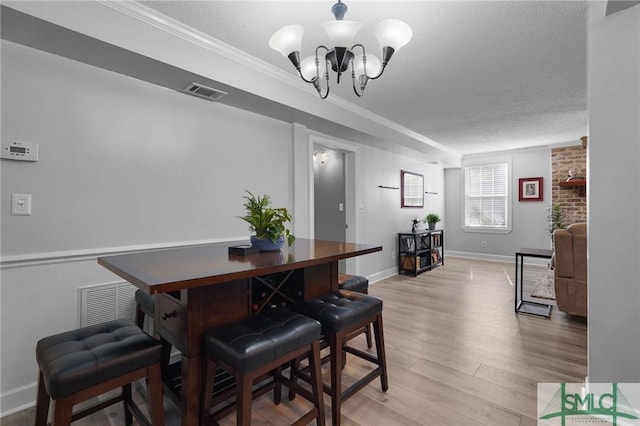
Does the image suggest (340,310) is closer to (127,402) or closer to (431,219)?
(127,402)

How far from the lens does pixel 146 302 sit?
1914 millimetres

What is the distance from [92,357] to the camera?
1.23 m

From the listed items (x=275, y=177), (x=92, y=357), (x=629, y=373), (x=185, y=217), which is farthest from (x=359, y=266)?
(x=92, y=357)

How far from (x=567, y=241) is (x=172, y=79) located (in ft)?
13.1

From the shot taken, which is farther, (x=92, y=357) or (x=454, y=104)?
(x=454, y=104)

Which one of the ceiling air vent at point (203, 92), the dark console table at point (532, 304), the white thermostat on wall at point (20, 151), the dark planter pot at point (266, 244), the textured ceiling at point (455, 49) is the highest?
the textured ceiling at point (455, 49)

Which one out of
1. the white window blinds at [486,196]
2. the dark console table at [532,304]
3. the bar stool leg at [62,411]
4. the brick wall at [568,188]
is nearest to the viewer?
the bar stool leg at [62,411]

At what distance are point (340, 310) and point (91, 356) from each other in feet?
3.79

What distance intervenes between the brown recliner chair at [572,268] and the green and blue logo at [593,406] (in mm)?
1555

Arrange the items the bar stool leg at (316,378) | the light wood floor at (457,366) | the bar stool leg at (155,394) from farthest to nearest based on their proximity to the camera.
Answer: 1. the light wood floor at (457,366)
2. the bar stool leg at (316,378)
3. the bar stool leg at (155,394)

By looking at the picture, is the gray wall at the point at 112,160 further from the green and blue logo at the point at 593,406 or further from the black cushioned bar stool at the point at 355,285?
the green and blue logo at the point at 593,406

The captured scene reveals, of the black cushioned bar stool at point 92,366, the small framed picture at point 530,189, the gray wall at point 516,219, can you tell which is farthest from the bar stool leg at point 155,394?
the small framed picture at point 530,189

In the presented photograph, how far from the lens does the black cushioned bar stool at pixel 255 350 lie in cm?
123

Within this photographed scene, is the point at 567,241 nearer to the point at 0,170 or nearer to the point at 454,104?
the point at 454,104
